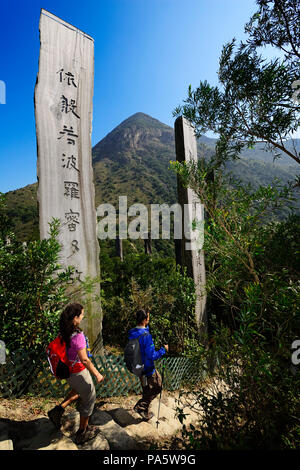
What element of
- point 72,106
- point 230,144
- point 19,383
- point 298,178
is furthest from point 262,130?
point 19,383

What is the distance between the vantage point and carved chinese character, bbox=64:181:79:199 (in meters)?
3.33

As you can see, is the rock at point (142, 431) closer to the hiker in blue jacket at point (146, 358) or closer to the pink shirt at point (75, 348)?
the hiker in blue jacket at point (146, 358)

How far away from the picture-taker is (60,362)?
209 centimetres

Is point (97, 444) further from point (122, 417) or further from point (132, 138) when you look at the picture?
point (132, 138)

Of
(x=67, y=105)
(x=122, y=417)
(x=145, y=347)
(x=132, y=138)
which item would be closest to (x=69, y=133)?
(x=67, y=105)

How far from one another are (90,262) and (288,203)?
8.56 ft

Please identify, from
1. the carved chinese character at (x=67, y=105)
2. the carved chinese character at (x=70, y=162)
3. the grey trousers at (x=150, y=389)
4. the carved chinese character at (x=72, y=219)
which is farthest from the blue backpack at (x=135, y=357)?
the carved chinese character at (x=67, y=105)

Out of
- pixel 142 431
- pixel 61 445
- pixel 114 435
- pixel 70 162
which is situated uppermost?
pixel 70 162

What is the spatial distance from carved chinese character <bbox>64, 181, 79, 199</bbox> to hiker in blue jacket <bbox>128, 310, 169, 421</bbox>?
1.84m

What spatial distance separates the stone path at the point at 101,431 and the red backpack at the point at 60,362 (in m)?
0.51

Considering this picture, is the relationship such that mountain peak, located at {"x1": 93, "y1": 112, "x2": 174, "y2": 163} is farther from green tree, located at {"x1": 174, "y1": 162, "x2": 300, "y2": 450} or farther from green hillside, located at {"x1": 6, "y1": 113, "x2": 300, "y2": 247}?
green tree, located at {"x1": 174, "y1": 162, "x2": 300, "y2": 450}

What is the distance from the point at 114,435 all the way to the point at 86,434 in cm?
28

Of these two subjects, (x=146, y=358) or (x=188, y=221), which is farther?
(x=188, y=221)
